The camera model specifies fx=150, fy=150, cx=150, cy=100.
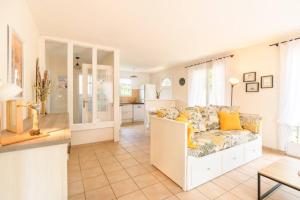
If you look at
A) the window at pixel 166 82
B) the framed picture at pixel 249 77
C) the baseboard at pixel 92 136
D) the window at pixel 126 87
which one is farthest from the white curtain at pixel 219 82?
the window at pixel 126 87

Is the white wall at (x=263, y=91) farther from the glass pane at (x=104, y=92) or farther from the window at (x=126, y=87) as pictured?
the window at (x=126, y=87)

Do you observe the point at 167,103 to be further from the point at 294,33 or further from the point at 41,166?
the point at 41,166

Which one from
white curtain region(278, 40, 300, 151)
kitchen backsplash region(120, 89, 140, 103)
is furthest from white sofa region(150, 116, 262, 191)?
kitchen backsplash region(120, 89, 140, 103)

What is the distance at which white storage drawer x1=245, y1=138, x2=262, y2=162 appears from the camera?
2700 millimetres

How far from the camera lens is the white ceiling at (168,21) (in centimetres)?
203

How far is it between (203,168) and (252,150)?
1388 mm

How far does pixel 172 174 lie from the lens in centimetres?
215

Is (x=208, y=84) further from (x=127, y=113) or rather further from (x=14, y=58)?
(x=14, y=58)

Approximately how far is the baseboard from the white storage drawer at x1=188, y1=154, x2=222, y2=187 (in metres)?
2.58

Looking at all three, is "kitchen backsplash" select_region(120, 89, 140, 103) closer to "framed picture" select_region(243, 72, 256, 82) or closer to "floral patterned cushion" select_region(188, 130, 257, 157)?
"framed picture" select_region(243, 72, 256, 82)

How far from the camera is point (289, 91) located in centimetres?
301

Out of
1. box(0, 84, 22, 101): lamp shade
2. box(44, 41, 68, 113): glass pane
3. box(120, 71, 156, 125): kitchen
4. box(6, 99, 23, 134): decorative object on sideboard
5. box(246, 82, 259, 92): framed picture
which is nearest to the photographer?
box(0, 84, 22, 101): lamp shade

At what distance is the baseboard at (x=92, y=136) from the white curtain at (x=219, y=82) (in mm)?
3108

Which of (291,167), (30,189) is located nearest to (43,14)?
(30,189)
